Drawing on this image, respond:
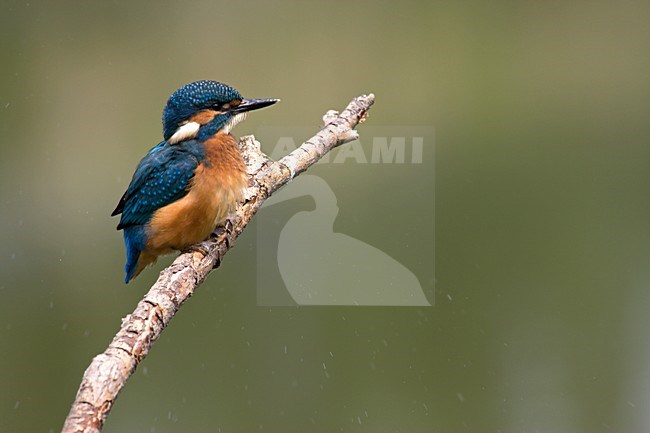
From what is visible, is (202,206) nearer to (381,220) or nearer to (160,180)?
(160,180)

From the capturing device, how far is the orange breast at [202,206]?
64.7 inches

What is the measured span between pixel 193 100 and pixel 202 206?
0.21m

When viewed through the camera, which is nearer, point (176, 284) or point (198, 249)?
point (176, 284)

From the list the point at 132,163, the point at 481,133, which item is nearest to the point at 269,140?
the point at 132,163

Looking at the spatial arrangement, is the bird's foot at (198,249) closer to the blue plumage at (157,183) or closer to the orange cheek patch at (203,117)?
the blue plumage at (157,183)

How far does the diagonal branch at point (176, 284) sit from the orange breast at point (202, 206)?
4cm

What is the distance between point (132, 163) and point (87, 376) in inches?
136

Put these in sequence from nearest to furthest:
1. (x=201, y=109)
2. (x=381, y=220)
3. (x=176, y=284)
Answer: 1. (x=176, y=284)
2. (x=201, y=109)
3. (x=381, y=220)

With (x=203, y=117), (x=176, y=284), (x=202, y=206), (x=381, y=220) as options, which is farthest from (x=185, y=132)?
(x=381, y=220)

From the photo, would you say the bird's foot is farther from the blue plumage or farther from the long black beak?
the long black beak

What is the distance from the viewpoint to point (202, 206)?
1.65 metres

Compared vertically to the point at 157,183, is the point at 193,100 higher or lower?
higher

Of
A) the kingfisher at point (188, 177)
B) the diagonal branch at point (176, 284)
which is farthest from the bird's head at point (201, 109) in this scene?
the diagonal branch at point (176, 284)

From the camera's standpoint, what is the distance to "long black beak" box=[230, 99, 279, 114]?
1.68m
